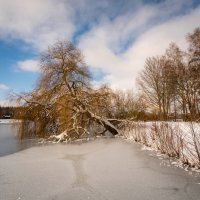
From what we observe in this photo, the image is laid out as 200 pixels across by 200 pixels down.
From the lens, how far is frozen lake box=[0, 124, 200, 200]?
4285 mm

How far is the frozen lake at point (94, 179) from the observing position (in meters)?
4.29

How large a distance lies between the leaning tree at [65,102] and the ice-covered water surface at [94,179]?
A: 209 inches

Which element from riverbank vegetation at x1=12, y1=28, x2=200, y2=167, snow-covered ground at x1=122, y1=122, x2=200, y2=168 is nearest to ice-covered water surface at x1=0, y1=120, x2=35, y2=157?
riverbank vegetation at x1=12, y1=28, x2=200, y2=167

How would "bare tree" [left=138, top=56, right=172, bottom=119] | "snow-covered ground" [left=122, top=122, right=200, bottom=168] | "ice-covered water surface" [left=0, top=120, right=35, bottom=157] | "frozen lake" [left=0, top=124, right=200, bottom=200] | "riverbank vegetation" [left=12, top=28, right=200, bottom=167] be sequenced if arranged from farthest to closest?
"bare tree" [left=138, top=56, right=172, bottom=119] < "riverbank vegetation" [left=12, top=28, right=200, bottom=167] < "ice-covered water surface" [left=0, top=120, right=35, bottom=157] < "snow-covered ground" [left=122, top=122, right=200, bottom=168] < "frozen lake" [left=0, top=124, right=200, bottom=200]

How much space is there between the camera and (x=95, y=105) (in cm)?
1447

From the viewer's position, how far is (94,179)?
5.26 meters

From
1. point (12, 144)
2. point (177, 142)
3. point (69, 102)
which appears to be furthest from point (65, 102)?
point (177, 142)

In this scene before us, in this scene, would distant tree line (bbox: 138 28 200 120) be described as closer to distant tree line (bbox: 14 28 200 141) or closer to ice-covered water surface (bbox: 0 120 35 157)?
distant tree line (bbox: 14 28 200 141)

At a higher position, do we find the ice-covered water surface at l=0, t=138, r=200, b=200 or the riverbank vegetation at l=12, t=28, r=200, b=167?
the riverbank vegetation at l=12, t=28, r=200, b=167

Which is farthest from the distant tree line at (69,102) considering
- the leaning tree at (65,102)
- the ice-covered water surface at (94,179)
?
the ice-covered water surface at (94,179)

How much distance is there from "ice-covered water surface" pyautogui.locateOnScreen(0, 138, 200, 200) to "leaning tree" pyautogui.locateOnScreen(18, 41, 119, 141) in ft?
17.4

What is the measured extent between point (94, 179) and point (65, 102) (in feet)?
28.2

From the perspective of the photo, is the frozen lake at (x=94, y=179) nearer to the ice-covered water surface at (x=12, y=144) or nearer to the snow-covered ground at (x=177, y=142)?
the snow-covered ground at (x=177, y=142)

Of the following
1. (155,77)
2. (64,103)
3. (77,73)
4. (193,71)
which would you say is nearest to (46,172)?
(64,103)
